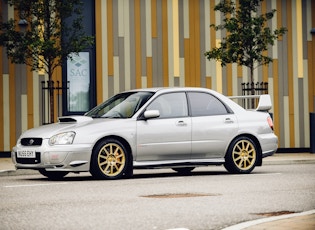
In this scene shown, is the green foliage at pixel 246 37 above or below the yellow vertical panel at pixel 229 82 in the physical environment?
above

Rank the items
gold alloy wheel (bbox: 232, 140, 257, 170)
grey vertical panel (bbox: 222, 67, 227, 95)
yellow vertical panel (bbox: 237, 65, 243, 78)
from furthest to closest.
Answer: yellow vertical panel (bbox: 237, 65, 243, 78)
grey vertical panel (bbox: 222, 67, 227, 95)
gold alloy wheel (bbox: 232, 140, 257, 170)

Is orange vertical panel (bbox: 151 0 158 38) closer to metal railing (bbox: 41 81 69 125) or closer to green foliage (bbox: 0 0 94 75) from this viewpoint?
metal railing (bbox: 41 81 69 125)

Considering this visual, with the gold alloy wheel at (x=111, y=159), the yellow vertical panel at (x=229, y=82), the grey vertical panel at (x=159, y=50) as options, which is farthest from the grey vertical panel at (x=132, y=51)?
the gold alloy wheel at (x=111, y=159)

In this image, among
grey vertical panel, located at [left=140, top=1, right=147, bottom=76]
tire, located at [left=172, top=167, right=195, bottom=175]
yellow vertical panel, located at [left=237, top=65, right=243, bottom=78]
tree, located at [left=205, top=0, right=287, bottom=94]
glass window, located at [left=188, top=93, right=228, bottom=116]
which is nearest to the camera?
glass window, located at [left=188, top=93, right=228, bottom=116]

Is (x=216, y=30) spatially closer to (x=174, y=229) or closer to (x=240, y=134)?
(x=240, y=134)

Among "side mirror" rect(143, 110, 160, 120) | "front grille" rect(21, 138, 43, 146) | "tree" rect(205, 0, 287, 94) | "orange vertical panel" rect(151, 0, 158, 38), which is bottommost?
"front grille" rect(21, 138, 43, 146)

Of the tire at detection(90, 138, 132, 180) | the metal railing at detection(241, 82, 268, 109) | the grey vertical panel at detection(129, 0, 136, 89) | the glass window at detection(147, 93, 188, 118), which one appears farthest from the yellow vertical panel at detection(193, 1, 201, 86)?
the tire at detection(90, 138, 132, 180)

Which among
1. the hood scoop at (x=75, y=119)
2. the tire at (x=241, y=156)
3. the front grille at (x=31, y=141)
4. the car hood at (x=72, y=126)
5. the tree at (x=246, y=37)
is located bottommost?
the tire at (x=241, y=156)

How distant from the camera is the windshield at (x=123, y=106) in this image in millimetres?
15477

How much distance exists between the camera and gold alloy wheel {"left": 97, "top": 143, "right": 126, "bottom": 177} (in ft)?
48.1

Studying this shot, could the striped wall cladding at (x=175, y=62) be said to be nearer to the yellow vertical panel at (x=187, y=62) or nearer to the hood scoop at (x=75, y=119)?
the yellow vertical panel at (x=187, y=62)

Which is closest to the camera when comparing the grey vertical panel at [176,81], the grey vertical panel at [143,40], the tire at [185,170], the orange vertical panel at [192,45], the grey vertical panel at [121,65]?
the tire at [185,170]

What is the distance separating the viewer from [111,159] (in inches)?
580

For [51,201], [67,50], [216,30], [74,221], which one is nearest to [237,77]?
[216,30]
